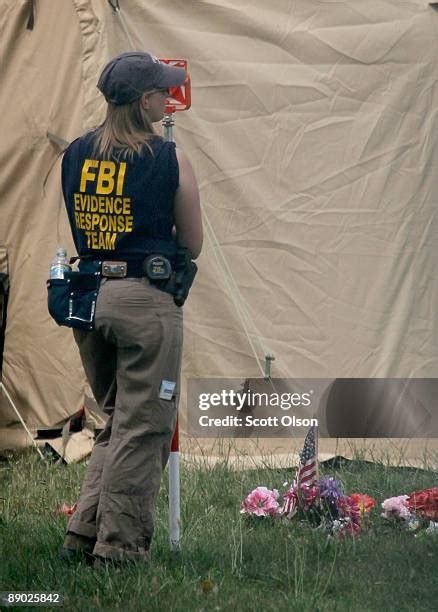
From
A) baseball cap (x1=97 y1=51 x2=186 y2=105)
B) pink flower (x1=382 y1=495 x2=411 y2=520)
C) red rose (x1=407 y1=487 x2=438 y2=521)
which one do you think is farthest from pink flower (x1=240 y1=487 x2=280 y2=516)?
baseball cap (x1=97 y1=51 x2=186 y2=105)

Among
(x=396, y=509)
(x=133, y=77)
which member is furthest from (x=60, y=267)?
(x=396, y=509)

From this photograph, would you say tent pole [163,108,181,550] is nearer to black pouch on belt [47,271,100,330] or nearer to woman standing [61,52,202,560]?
woman standing [61,52,202,560]

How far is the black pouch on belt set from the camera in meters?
4.16

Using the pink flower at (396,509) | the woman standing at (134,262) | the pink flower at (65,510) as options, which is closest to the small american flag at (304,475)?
the pink flower at (396,509)

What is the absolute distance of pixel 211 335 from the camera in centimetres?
659

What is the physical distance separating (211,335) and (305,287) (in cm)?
53

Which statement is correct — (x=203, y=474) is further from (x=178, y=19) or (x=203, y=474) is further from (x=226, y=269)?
(x=178, y=19)

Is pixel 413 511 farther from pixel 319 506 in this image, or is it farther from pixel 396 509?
pixel 319 506

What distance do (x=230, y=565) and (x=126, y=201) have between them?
128cm

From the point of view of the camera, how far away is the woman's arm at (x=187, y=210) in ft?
13.7

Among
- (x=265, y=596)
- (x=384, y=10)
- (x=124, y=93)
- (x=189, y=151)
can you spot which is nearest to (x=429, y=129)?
(x=384, y=10)

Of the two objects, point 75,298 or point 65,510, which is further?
point 65,510

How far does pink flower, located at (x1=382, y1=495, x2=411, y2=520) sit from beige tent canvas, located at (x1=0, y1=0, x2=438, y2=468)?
1.40 m

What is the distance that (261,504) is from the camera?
5.25 metres
